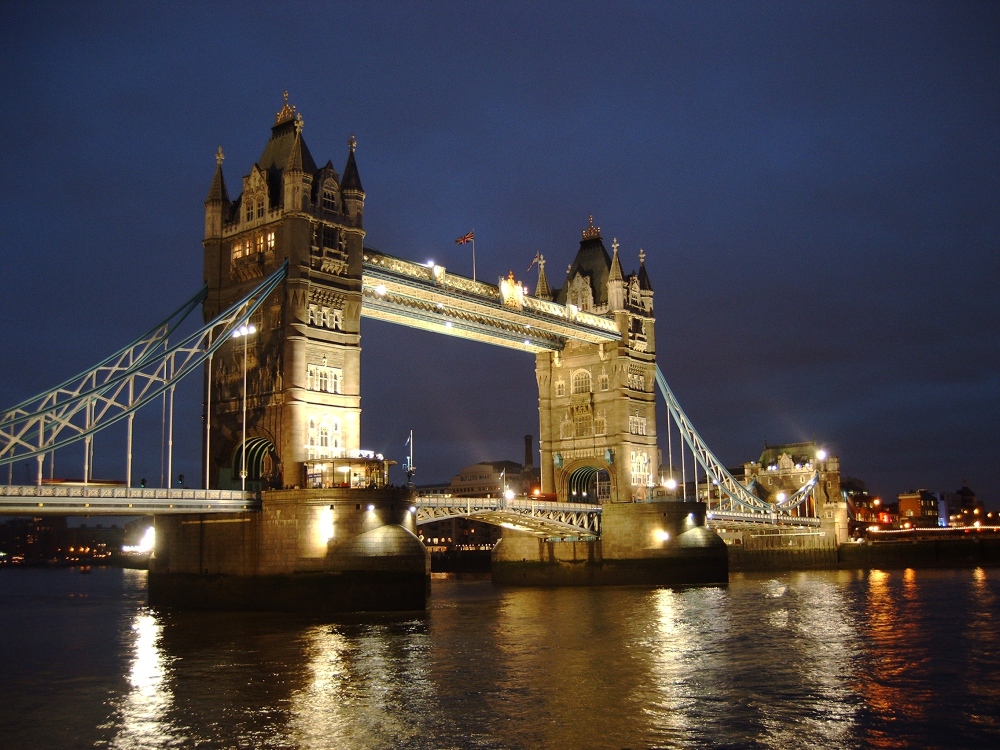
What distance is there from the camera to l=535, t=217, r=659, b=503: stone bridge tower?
251ft

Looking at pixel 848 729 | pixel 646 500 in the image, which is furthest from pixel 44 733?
pixel 646 500

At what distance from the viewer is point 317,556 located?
4600cm

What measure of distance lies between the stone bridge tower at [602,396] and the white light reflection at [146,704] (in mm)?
44704

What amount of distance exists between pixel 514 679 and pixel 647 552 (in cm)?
4303

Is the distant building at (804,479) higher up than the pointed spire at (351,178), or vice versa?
the pointed spire at (351,178)

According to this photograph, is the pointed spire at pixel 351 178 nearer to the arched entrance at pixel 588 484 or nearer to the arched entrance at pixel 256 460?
the arched entrance at pixel 256 460

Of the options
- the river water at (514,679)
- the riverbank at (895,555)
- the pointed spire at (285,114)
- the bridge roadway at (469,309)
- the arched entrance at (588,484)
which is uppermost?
the pointed spire at (285,114)

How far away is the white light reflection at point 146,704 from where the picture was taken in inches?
833

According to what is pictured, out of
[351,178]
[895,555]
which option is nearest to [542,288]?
[351,178]

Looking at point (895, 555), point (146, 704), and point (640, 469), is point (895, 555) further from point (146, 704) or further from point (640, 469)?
point (146, 704)

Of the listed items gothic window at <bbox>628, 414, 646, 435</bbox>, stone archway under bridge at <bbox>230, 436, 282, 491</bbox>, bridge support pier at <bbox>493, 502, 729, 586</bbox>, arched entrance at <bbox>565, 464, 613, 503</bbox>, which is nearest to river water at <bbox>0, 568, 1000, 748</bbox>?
stone archway under bridge at <bbox>230, 436, 282, 491</bbox>

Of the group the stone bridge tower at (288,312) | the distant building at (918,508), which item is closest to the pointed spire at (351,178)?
the stone bridge tower at (288,312)

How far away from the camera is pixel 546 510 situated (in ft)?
226

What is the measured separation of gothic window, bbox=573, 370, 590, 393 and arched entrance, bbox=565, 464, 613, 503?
577cm
